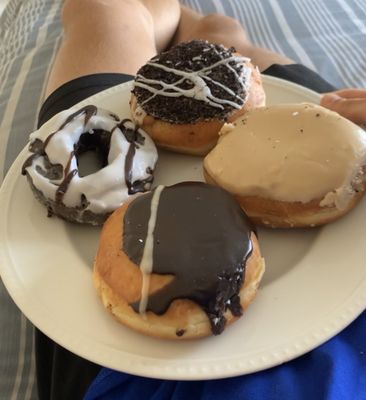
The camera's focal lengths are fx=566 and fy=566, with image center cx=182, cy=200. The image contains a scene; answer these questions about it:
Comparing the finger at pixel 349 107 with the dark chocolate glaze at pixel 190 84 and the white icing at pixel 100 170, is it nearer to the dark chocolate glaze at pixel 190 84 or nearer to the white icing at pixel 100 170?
the dark chocolate glaze at pixel 190 84

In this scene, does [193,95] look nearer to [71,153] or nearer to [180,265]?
[71,153]

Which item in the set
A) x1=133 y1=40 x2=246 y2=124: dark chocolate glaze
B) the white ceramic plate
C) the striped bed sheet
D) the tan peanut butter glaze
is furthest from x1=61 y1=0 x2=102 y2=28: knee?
the tan peanut butter glaze

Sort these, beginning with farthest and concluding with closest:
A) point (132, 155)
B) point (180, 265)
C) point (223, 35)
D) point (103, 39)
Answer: point (223, 35) < point (103, 39) < point (132, 155) < point (180, 265)

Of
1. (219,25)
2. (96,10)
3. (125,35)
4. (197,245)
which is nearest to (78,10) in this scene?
(96,10)

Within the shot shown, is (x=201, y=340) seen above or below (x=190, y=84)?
below

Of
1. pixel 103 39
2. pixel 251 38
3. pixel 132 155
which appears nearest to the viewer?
pixel 132 155

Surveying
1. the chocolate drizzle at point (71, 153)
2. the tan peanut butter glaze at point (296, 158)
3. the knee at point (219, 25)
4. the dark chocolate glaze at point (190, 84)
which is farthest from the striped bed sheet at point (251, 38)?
the tan peanut butter glaze at point (296, 158)

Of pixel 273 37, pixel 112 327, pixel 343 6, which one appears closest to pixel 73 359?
pixel 112 327
